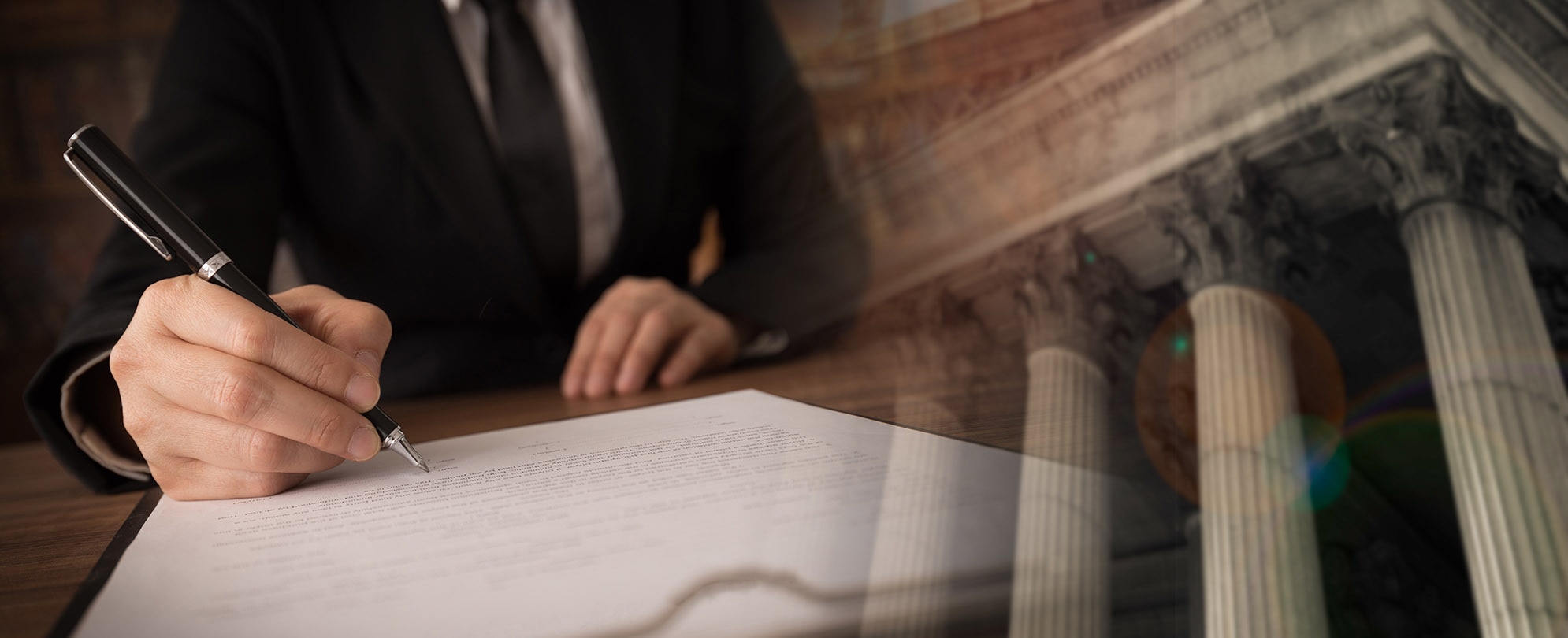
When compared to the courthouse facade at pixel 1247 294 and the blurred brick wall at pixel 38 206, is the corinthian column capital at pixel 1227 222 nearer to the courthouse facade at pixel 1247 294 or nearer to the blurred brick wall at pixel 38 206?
the courthouse facade at pixel 1247 294

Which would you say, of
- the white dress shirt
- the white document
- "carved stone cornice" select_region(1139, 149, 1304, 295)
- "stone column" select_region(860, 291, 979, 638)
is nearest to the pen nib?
the white document

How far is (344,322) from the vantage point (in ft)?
0.81

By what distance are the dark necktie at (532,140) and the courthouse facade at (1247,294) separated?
202 mm

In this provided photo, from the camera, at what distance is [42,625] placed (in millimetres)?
162

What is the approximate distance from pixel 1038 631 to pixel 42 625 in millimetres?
200

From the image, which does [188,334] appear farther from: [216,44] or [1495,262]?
[1495,262]

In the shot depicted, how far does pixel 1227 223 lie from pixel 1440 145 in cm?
10

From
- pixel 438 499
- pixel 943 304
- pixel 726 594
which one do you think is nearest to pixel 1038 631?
pixel 726 594

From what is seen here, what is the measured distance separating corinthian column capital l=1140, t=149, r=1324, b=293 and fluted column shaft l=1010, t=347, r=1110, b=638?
15 centimetres

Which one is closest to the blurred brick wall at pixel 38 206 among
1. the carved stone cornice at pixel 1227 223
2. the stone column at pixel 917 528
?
the stone column at pixel 917 528

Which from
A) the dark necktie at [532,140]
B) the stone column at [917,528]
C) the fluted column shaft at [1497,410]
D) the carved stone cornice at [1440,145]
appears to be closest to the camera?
the stone column at [917,528]

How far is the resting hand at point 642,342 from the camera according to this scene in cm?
43

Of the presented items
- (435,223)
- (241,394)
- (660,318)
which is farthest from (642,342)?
(241,394)

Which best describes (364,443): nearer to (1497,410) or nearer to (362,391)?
(362,391)
